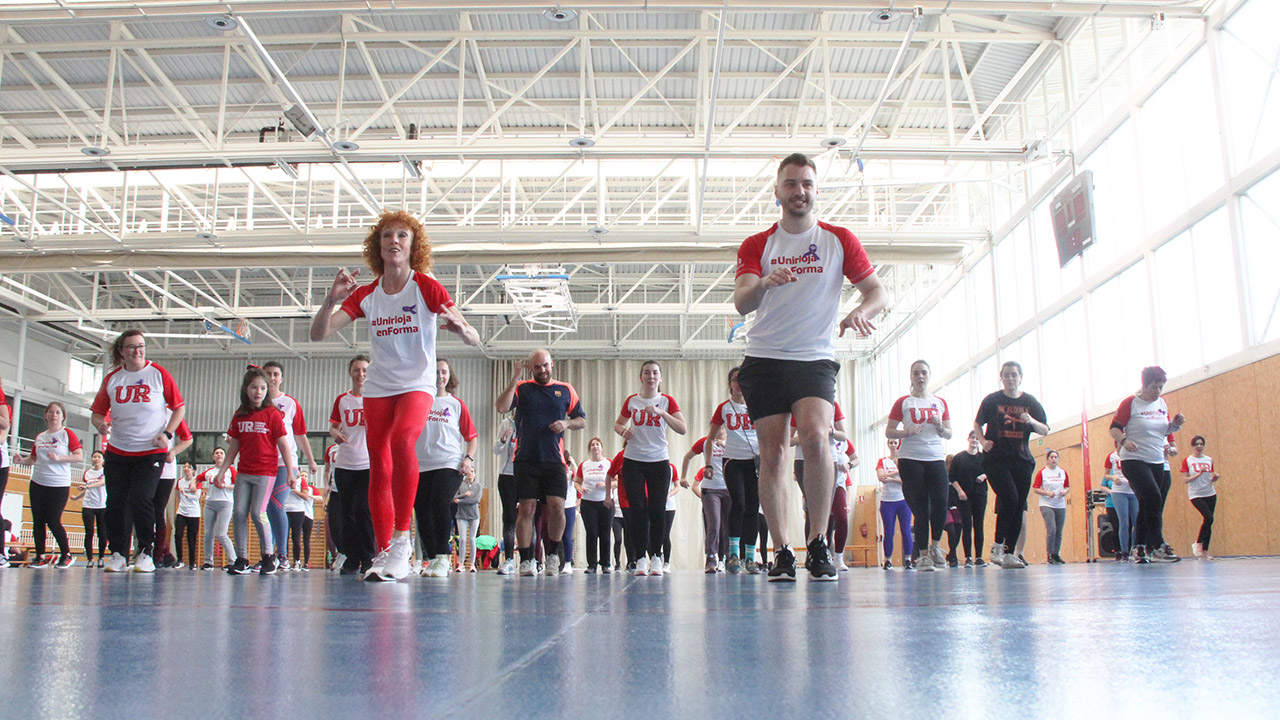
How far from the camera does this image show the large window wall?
11.7 meters

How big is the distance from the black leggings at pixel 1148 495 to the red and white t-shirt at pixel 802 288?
5.66 meters

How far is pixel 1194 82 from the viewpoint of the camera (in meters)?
12.9

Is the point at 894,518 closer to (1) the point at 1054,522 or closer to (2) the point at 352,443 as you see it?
(1) the point at 1054,522

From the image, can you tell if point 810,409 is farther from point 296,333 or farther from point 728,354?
point 296,333

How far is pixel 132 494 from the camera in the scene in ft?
21.9

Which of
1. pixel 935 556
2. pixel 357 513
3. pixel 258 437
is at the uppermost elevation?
pixel 258 437

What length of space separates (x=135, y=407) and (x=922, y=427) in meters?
5.78

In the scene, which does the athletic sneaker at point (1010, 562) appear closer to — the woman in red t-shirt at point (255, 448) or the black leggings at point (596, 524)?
the black leggings at point (596, 524)

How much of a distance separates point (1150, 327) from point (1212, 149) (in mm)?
2547

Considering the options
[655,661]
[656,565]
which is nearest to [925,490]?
[656,565]

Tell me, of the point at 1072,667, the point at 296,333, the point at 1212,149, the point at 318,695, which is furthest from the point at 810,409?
the point at 296,333

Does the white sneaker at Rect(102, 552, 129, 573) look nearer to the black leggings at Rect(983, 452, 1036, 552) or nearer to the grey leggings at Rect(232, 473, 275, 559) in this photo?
the grey leggings at Rect(232, 473, 275, 559)

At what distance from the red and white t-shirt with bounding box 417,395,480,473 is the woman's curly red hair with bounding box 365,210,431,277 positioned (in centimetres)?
141

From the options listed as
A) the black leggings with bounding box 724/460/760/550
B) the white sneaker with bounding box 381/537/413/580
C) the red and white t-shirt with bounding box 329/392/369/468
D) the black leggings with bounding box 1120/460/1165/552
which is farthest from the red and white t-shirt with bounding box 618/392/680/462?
the black leggings with bounding box 1120/460/1165/552
